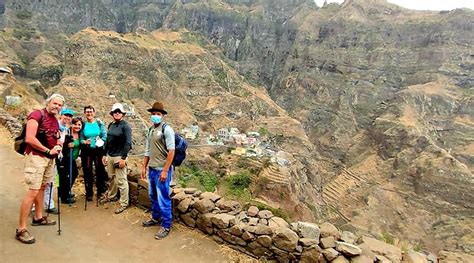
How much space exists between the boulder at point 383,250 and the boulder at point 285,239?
1.11 meters

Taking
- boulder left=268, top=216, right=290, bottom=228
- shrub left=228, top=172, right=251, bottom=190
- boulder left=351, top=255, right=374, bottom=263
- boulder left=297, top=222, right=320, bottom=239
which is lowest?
shrub left=228, top=172, right=251, bottom=190

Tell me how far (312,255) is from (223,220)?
1533 millimetres

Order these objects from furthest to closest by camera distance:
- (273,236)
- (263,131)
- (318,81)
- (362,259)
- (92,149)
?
(318,81) < (263,131) < (92,149) < (273,236) < (362,259)

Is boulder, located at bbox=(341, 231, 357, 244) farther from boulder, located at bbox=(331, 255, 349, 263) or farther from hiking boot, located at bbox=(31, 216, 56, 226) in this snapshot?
hiking boot, located at bbox=(31, 216, 56, 226)

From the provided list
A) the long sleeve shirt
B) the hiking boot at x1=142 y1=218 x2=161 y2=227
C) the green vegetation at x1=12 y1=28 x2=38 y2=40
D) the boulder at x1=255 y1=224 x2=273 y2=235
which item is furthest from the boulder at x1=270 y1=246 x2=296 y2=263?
the green vegetation at x1=12 y1=28 x2=38 y2=40

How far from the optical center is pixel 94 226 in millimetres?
6602

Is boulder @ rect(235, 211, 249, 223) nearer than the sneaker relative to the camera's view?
Yes

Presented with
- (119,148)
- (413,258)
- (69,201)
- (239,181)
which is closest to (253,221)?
(413,258)

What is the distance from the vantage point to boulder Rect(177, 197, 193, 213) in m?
6.57

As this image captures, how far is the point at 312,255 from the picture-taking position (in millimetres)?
5441

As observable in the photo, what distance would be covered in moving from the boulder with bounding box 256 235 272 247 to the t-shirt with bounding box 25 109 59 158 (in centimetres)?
347

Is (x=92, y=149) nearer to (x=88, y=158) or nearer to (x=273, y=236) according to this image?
(x=88, y=158)

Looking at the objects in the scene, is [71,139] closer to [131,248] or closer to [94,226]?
[94,226]

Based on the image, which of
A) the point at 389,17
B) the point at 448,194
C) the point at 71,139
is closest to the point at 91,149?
the point at 71,139
